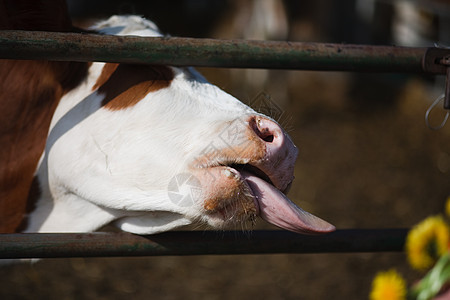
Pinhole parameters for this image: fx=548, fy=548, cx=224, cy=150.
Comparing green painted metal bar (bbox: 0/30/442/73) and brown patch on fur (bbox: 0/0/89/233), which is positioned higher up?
green painted metal bar (bbox: 0/30/442/73)

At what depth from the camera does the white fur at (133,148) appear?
1.04 metres

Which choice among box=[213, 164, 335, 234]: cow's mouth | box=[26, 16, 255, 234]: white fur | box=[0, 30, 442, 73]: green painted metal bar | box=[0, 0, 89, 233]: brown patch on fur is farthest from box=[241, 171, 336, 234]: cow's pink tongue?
box=[0, 0, 89, 233]: brown patch on fur

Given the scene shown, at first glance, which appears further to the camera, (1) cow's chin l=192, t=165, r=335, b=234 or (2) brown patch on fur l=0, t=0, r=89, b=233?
(2) brown patch on fur l=0, t=0, r=89, b=233

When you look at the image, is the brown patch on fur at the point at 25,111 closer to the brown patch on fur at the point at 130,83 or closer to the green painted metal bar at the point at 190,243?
the brown patch on fur at the point at 130,83

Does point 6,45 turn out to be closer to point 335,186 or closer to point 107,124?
point 107,124

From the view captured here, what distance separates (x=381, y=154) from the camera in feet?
13.7

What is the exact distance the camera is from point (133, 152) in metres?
1.06

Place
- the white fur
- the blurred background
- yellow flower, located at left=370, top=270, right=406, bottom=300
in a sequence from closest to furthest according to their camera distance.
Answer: yellow flower, located at left=370, top=270, right=406, bottom=300 < the white fur < the blurred background

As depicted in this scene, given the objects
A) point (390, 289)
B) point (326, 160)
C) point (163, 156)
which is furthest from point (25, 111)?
point (326, 160)

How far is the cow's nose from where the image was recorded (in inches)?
38.9

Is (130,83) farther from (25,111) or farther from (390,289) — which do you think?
(390,289)

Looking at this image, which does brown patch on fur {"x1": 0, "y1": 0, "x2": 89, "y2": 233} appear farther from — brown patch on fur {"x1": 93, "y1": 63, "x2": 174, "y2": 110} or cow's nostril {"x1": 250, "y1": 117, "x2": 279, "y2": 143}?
cow's nostril {"x1": 250, "y1": 117, "x2": 279, "y2": 143}

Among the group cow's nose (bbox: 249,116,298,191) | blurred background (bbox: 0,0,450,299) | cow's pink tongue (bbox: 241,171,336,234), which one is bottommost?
blurred background (bbox: 0,0,450,299)

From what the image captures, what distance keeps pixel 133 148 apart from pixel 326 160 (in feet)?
10.2
